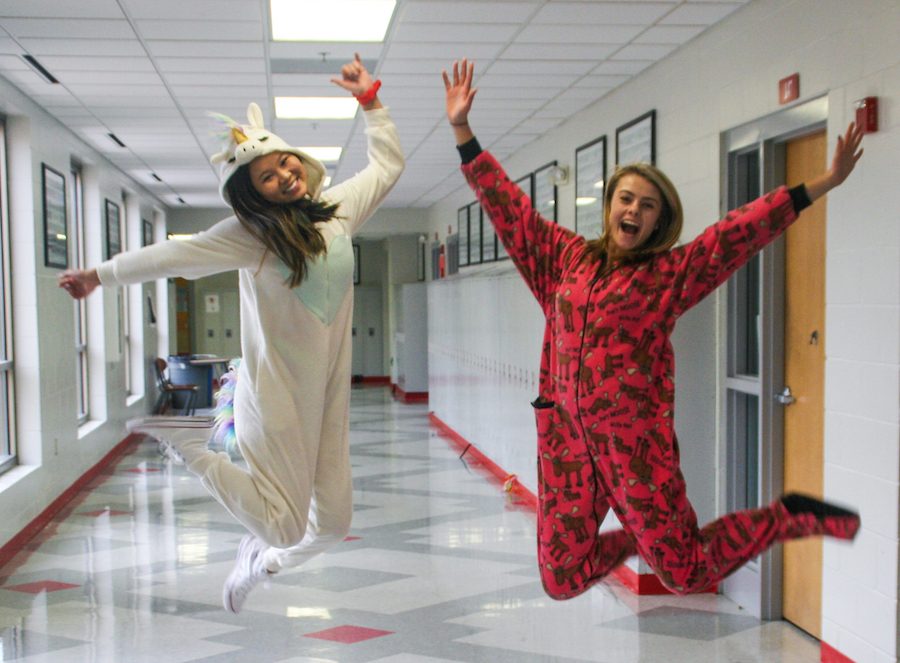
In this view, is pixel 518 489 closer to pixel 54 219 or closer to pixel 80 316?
pixel 54 219

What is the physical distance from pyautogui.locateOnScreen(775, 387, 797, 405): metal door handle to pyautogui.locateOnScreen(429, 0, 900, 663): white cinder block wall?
52 cm

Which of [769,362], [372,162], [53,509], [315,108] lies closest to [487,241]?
[315,108]

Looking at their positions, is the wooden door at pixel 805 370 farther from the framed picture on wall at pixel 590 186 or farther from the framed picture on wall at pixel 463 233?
the framed picture on wall at pixel 463 233

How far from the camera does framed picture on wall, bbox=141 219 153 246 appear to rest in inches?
495

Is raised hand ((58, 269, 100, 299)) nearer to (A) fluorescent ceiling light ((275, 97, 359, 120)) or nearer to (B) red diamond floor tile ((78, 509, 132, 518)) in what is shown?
(A) fluorescent ceiling light ((275, 97, 359, 120))

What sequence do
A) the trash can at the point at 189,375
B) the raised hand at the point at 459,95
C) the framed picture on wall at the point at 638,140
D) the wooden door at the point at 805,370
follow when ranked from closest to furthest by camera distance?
the raised hand at the point at 459,95 < the wooden door at the point at 805,370 < the framed picture on wall at the point at 638,140 < the trash can at the point at 189,375

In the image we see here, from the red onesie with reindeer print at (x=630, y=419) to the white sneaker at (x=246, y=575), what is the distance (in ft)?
3.03

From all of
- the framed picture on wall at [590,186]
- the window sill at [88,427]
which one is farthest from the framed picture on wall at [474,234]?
the window sill at [88,427]

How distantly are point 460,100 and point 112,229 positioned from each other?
860cm

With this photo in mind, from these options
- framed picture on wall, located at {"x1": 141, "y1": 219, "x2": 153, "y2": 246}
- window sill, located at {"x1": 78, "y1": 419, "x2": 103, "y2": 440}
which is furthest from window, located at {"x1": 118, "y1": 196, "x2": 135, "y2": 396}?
window sill, located at {"x1": 78, "y1": 419, "x2": 103, "y2": 440}

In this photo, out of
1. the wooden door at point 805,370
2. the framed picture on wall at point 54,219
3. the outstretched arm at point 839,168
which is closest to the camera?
the outstretched arm at point 839,168

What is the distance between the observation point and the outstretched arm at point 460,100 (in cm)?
262

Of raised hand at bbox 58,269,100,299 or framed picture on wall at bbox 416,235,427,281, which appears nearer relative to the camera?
raised hand at bbox 58,269,100,299

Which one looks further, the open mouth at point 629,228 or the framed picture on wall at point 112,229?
the framed picture on wall at point 112,229
